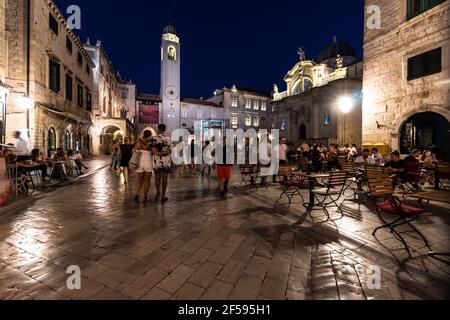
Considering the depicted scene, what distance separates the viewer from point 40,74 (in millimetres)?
13570

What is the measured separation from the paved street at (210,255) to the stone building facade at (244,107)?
49.9 m

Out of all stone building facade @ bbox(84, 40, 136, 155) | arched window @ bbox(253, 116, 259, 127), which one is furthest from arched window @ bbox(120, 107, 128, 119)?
arched window @ bbox(253, 116, 259, 127)

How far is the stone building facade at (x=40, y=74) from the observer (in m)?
12.5

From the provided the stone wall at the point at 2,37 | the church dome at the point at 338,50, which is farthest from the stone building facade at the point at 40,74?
the church dome at the point at 338,50

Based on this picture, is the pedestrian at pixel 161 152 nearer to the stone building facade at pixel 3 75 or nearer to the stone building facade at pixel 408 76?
the stone building facade at pixel 3 75

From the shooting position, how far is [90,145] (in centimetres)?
2425

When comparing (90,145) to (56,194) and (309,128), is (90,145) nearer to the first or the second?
(56,194)

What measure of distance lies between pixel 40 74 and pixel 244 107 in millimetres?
45501

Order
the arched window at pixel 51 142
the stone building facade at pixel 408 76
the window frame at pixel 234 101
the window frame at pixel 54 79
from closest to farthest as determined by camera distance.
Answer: the stone building facade at pixel 408 76
the arched window at pixel 51 142
the window frame at pixel 54 79
the window frame at pixel 234 101

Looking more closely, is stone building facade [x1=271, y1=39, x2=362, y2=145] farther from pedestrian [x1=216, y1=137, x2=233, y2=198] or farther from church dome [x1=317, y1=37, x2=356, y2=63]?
pedestrian [x1=216, y1=137, x2=233, y2=198]

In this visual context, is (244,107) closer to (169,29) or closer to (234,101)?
(234,101)

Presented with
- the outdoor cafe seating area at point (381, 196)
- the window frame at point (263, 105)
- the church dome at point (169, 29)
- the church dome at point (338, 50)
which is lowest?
the outdoor cafe seating area at point (381, 196)

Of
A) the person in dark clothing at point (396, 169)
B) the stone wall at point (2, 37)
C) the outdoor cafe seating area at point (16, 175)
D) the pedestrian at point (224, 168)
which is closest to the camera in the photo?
the outdoor cafe seating area at point (16, 175)

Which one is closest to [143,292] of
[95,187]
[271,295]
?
[271,295]
